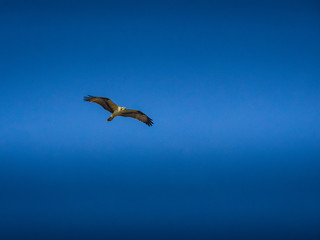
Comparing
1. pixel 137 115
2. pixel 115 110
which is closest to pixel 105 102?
pixel 115 110

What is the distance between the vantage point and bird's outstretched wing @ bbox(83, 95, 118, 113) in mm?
13328

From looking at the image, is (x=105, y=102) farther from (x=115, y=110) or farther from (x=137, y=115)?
(x=137, y=115)

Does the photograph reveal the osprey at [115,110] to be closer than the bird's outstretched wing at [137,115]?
Yes

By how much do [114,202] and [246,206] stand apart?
34.9 ft

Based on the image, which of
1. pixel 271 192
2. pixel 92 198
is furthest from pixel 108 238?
pixel 271 192

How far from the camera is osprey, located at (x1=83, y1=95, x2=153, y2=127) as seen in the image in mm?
13414

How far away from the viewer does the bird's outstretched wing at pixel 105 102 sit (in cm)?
1333

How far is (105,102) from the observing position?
13594 mm

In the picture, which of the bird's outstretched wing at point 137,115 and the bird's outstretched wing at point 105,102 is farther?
the bird's outstretched wing at point 137,115

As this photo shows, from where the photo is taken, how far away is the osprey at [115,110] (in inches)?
528

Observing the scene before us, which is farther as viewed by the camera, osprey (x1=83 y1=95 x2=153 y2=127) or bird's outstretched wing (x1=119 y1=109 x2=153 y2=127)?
bird's outstretched wing (x1=119 y1=109 x2=153 y2=127)

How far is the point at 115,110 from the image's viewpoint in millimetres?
14156

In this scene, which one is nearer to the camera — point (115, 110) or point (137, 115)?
point (115, 110)

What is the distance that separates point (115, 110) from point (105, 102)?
791 millimetres
